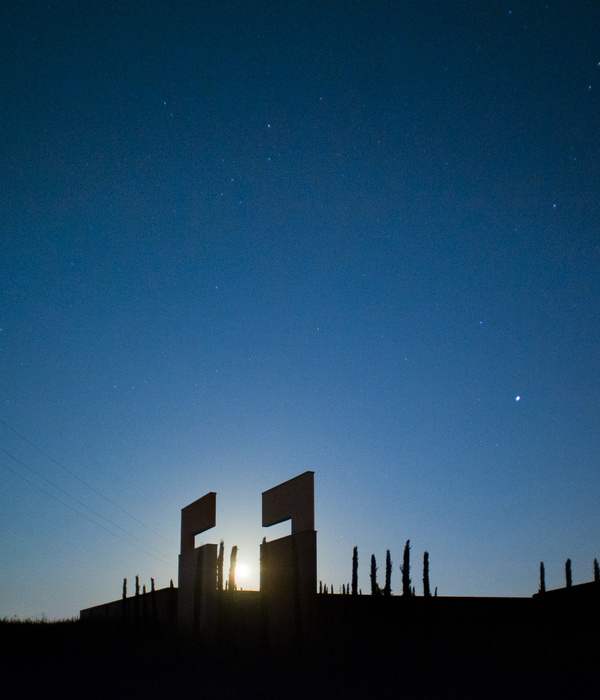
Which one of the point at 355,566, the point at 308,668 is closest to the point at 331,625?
the point at 355,566

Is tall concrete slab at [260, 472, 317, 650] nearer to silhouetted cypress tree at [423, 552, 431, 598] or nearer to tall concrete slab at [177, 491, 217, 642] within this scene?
tall concrete slab at [177, 491, 217, 642]

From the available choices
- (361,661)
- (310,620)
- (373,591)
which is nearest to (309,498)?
(310,620)

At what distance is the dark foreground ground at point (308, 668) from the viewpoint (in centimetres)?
1415

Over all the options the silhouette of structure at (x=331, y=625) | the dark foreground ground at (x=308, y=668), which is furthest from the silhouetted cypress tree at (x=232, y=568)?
the dark foreground ground at (x=308, y=668)

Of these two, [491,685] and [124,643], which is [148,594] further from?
[491,685]

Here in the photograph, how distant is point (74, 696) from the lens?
13.5 m

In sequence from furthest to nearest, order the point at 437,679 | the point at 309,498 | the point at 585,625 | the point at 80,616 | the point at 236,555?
the point at 80,616 → the point at 585,625 → the point at 236,555 → the point at 309,498 → the point at 437,679

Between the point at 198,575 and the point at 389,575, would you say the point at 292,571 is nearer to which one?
the point at 198,575

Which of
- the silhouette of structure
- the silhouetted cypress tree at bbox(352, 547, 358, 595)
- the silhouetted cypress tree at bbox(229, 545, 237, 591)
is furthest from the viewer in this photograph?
the silhouetted cypress tree at bbox(352, 547, 358, 595)

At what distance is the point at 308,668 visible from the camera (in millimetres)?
15711

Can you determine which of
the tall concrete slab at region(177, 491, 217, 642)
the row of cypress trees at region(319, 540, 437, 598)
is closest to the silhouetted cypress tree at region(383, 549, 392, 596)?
the row of cypress trees at region(319, 540, 437, 598)

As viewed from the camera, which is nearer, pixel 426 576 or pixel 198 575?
pixel 198 575

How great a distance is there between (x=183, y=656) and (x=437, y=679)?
23.6 feet

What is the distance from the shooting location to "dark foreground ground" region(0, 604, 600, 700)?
557 inches
